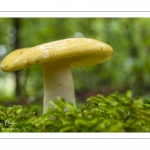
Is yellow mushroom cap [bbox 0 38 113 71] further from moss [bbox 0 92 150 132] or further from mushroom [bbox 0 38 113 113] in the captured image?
moss [bbox 0 92 150 132]

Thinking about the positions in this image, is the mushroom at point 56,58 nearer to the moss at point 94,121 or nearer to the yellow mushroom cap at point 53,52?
the yellow mushroom cap at point 53,52

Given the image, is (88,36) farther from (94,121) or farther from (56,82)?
(94,121)

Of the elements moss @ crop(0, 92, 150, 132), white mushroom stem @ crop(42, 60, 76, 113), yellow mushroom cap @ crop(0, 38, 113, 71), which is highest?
yellow mushroom cap @ crop(0, 38, 113, 71)

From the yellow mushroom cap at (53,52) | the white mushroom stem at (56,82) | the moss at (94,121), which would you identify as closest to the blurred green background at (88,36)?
the white mushroom stem at (56,82)

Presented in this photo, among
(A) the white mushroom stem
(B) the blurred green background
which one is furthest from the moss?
(B) the blurred green background
